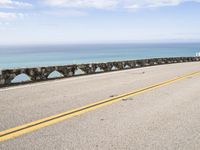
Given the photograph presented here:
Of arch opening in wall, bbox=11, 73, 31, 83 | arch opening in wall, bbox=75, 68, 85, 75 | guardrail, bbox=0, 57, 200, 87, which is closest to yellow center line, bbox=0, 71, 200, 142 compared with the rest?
guardrail, bbox=0, 57, 200, 87

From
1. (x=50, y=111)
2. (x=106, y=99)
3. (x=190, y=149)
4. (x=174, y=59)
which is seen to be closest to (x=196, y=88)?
(x=106, y=99)

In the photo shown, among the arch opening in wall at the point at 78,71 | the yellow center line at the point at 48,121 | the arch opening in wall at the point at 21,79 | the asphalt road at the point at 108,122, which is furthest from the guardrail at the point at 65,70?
the yellow center line at the point at 48,121

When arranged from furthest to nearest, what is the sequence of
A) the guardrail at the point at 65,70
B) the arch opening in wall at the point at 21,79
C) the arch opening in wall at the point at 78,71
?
the arch opening in wall at the point at 78,71 < the arch opening in wall at the point at 21,79 < the guardrail at the point at 65,70

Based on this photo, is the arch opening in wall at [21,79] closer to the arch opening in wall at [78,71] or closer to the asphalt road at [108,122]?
the arch opening in wall at [78,71]

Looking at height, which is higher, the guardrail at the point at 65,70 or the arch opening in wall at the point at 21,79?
the guardrail at the point at 65,70

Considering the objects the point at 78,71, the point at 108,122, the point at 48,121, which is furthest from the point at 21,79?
the point at 108,122

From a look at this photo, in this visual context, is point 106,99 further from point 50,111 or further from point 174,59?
point 174,59

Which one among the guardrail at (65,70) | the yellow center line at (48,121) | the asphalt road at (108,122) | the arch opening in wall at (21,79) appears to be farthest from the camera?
the arch opening in wall at (21,79)

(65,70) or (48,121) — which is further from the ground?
(65,70)

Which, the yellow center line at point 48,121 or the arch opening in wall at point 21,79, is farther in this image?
the arch opening in wall at point 21,79

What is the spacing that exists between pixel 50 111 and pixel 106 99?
2.17 meters

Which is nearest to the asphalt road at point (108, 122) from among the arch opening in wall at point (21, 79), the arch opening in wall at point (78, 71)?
the arch opening in wall at point (21, 79)

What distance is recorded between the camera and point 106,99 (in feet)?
28.8

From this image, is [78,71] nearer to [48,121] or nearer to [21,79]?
[48,121]
